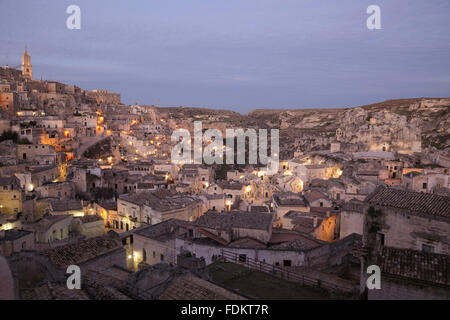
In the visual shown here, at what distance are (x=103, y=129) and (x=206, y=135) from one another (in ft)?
96.6

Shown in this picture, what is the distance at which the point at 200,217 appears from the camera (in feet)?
66.0

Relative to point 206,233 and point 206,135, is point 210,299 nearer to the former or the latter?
point 206,233

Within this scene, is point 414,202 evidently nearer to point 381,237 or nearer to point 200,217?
point 381,237

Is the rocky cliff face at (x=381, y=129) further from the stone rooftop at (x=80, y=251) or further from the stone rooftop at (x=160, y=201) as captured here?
the stone rooftop at (x=80, y=251)

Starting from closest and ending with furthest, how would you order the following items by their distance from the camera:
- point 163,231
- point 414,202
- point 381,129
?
1. point 414,202
2. point 163,231
3. point 381,129

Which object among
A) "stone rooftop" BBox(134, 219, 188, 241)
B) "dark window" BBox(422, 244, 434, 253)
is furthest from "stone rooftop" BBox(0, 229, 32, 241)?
"dark window" BBox(422, 244, 434, 253)

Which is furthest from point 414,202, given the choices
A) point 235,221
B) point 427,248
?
point 235,221

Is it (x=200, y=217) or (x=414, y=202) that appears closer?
(x=414, y=202)

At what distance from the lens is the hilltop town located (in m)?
10.7

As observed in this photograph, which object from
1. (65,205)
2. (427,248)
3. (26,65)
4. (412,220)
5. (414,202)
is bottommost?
(65,205)

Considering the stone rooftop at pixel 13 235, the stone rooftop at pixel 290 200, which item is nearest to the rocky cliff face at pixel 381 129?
the stone rooftop at pixel 290 200

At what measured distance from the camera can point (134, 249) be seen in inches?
839

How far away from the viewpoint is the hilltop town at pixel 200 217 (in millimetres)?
10672
